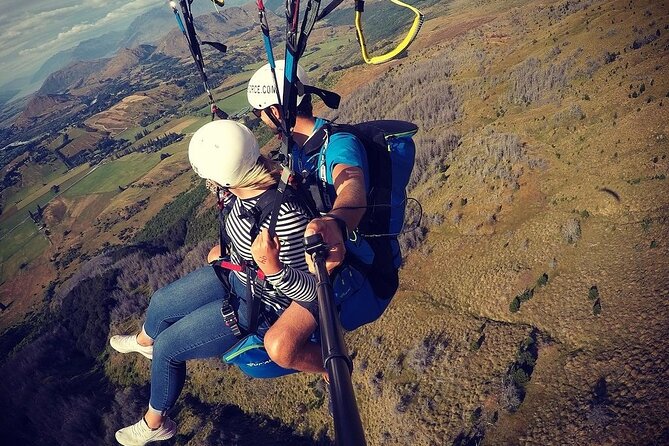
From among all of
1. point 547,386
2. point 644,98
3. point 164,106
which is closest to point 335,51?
point 164,106

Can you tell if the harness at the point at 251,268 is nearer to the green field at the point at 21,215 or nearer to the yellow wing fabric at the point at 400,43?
the yellow wing fabric at the point at 400,43

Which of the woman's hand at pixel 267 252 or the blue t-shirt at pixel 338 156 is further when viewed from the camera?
the blue t-shirt at pixel 338 156

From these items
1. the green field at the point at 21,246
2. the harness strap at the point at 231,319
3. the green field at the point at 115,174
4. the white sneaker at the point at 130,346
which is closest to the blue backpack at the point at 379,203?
the harness strap at the point at 231,319

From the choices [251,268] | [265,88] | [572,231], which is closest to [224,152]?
[251,268]

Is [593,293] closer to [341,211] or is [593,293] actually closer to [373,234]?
[373,234]

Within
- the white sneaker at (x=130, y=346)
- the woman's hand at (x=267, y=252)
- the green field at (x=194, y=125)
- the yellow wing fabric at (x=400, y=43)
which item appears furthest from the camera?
the green field at (x=194, y=125)

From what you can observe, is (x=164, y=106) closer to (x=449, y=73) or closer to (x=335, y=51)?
(x=335, y=51)
